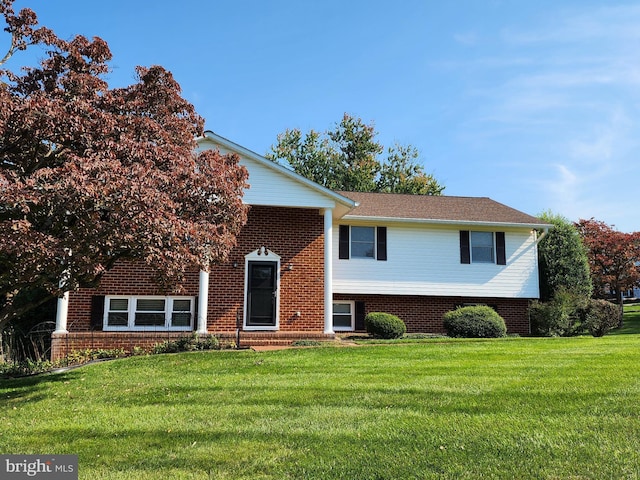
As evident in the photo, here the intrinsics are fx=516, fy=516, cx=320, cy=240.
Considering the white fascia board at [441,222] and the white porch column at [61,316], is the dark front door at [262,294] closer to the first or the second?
the white fascia board at [441,222]

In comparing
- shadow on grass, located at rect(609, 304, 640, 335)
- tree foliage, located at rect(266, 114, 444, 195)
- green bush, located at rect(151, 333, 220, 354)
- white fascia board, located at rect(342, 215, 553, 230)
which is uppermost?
tree foliage, located at rect(266, 114, 444, 195)

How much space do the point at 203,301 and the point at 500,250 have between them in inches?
431

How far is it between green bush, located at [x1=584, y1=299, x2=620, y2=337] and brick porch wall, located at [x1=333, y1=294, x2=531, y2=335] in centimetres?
207

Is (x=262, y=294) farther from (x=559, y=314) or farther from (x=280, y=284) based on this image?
(x=559, y=314)

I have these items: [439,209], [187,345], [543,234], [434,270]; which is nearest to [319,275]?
[187,345]

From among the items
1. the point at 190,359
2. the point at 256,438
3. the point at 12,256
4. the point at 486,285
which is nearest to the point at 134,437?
the point at 256,438

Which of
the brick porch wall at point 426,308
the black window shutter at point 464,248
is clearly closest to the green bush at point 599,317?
the brick porch wall at point 426,308

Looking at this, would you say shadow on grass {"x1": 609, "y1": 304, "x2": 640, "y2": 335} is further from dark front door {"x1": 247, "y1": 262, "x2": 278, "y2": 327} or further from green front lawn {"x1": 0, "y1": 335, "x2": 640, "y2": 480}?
dark front door {"x1": 247, "y1": 262, "x2": 278, "y2": 327}

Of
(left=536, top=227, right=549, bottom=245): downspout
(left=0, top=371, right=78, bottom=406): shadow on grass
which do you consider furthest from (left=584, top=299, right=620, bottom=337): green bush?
(left=0, top=371, right=78, bottom=406): shadow on grass

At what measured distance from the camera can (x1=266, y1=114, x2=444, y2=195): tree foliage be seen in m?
39.4

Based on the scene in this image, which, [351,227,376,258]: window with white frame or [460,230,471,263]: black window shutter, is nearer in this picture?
[351,227,376,258]: window with white frame

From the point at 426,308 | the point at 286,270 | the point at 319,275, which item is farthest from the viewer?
the point at 426,308

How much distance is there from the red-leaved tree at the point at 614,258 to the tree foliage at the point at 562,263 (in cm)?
1206

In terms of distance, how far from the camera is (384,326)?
1606cm
